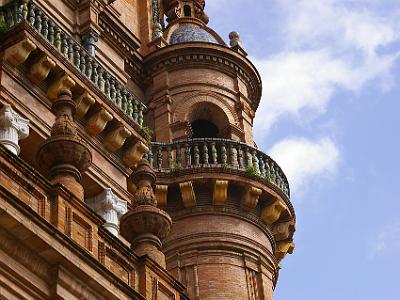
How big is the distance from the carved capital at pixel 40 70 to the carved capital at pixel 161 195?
5.86 metres

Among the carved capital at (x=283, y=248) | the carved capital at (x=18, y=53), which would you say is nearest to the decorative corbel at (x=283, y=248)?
the carved capital at (x=283, y=248)

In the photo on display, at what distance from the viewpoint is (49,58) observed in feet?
67.4

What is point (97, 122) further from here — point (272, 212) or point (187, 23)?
point (187, 23)

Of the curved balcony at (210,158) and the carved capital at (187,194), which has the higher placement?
the curved balcony at (210,158)

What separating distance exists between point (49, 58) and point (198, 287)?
6365 millimetres

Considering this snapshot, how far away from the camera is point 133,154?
21.4m

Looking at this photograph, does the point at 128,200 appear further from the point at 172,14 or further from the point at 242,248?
the point at 172,14

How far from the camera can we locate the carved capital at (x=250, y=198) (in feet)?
85.0

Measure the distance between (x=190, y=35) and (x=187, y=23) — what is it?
1466 millimetres

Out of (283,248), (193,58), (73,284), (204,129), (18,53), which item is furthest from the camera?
(204,129)

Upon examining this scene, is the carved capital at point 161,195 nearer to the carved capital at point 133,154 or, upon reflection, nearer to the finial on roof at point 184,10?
the carved capital at point 133,154

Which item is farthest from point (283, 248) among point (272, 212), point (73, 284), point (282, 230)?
point (73, 284)

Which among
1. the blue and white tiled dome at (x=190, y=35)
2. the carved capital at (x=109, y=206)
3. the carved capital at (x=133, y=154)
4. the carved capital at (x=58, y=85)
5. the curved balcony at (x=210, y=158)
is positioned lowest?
the carved capital at (x=109, y=206)

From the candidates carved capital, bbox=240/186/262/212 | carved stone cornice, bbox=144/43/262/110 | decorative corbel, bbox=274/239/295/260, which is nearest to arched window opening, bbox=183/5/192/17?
carved stone cornice, bbox=144/43/262/110
